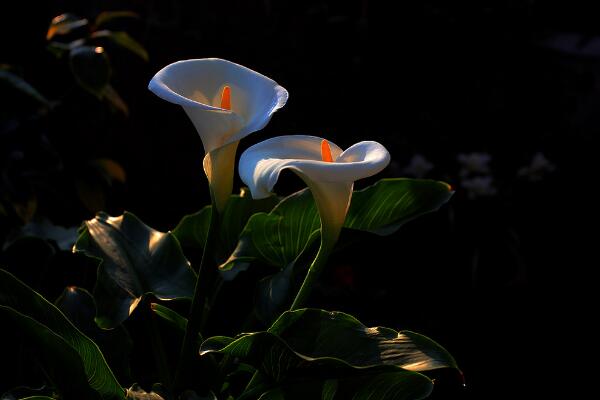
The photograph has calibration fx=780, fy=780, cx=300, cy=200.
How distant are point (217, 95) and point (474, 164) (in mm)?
1706

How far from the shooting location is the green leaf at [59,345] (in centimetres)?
70

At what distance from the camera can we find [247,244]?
2.99ft

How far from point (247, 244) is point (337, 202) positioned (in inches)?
9.0

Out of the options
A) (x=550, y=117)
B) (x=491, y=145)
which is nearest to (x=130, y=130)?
(x=491, y=145)

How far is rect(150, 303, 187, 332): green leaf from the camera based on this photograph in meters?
0.83

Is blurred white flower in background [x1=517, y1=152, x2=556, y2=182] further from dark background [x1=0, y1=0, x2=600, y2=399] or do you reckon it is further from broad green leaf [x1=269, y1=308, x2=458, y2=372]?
broad green leaf [x1=269, y1=308, x2=458, y2=372]

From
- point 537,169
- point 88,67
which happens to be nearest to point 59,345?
point 88,67

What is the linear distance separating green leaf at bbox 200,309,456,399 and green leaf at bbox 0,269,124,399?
0.11 metres

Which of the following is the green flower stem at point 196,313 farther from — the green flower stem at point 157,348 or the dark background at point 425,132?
the dark background at point 425,132

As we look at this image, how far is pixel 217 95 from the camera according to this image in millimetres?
770

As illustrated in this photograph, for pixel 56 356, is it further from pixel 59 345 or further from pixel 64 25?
pixel 64 25

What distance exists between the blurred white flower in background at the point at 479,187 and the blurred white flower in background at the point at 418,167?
0.42ft

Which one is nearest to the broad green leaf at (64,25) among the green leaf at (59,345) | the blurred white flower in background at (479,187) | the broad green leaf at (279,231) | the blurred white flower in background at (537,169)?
the broad green leaf at (279,231)

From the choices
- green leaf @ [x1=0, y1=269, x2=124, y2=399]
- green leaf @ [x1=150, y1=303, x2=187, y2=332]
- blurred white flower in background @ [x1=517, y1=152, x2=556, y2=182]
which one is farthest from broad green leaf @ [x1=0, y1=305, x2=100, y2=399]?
blurred white flower in background @ [x1=517, y1=152, x2=556, y2=182]
